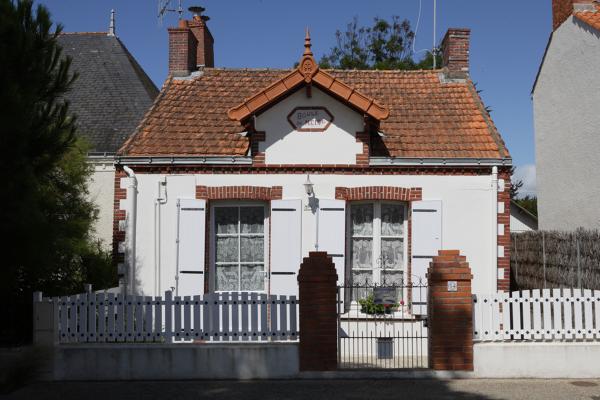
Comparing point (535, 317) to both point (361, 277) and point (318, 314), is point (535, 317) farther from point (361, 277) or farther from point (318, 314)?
point (361, 277)

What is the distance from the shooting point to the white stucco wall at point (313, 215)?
11.3 m

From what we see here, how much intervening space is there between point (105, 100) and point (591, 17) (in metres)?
12.7

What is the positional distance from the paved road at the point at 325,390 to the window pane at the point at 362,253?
3171mm

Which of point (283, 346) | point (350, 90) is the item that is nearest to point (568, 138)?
point (350, 90)

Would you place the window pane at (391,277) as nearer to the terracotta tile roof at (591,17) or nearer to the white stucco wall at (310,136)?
the white stucco wall at (310,136)

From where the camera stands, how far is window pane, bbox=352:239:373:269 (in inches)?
455

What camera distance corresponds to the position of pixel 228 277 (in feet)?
38.0

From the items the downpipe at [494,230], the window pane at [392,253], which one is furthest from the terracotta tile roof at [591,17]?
the window pane at [392,253]

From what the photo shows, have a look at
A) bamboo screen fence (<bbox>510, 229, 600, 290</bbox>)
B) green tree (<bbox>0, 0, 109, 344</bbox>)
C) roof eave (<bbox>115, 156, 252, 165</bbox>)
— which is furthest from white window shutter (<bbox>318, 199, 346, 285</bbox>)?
green tree (<bbox>0, 0, 109, 344</bbox>)

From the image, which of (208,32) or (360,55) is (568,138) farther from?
(360,55)

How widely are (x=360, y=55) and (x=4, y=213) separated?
2761cm

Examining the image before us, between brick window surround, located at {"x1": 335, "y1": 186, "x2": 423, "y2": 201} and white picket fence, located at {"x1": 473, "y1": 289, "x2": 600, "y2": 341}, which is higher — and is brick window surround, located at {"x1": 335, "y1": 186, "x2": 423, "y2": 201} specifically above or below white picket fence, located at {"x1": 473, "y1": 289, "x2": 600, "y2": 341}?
above

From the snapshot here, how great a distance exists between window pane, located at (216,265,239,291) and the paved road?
305cm

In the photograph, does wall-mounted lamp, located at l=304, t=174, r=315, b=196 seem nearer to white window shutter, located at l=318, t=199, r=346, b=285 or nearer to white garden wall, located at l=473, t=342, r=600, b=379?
white window shutter, located at l=318, t=199, r=346, b=285
